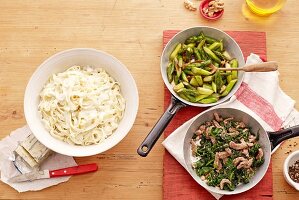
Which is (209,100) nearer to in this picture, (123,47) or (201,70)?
(201,70)

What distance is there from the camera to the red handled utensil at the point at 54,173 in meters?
2.24

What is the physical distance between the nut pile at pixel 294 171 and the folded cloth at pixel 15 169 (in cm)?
87

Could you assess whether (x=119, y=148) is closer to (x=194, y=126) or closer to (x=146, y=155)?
(x=146, y=155)

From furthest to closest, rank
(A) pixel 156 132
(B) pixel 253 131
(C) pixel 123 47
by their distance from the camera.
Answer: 1. (C) pixel 123 47
2. (B) pixel 253 131
3. (A) pixel 156 132

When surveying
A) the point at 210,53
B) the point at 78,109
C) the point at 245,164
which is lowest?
the point at 245,164

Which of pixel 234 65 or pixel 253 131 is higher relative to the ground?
pixel 234 65

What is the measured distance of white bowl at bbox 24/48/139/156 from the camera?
7.18 feet

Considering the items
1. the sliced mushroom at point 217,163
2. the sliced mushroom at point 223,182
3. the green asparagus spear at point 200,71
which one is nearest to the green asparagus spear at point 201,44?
the green asparagus spear at point 200,71

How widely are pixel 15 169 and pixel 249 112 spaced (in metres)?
0.99

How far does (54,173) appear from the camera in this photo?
2.26 metres

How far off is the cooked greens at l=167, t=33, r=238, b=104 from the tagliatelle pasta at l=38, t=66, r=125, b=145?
28 cm

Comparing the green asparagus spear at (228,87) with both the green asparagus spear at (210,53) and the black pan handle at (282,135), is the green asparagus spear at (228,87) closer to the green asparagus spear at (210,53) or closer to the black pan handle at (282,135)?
the green asparagus spear at (210,53)

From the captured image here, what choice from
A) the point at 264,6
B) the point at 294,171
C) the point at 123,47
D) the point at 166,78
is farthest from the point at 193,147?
the point at 264,6

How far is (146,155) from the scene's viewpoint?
7.19ft
